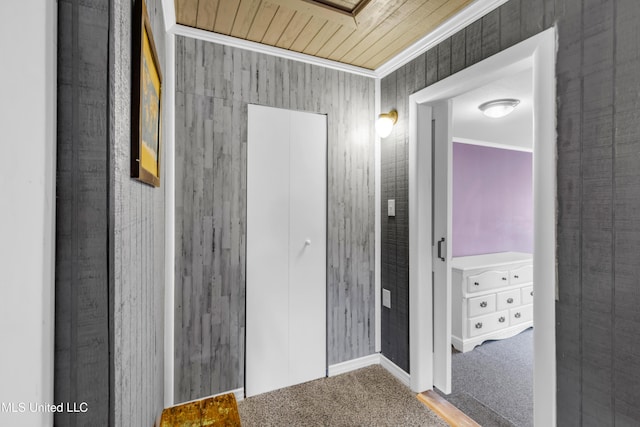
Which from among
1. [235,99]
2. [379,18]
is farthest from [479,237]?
[235,99]

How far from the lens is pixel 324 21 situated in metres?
1.86

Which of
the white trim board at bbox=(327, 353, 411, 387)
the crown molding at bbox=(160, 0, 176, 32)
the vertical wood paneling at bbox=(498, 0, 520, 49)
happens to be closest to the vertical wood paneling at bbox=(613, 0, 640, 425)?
the vertical wood paneling at bbox=(498, 0, 520, 49)

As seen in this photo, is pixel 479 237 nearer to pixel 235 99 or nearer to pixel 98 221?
pixel 235 99

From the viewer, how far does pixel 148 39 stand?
1.06 meters

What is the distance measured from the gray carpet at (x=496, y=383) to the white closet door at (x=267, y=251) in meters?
1.24

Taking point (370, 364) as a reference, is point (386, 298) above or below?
above

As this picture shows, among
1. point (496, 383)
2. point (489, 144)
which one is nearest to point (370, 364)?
point (496, 383)

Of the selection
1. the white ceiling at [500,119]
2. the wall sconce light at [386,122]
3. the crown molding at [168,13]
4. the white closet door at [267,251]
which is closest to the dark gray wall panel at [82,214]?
the crown molding at [168,13]

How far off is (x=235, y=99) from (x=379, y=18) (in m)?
1.02

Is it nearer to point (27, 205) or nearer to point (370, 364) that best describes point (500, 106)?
point (370, 364)

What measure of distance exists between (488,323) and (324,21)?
296cm

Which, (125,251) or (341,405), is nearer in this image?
(125,251)

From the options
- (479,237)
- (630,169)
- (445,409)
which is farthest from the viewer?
(479,237)

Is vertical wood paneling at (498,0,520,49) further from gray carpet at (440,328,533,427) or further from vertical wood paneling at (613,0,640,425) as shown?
gray carpet at (440,328,533,427)
